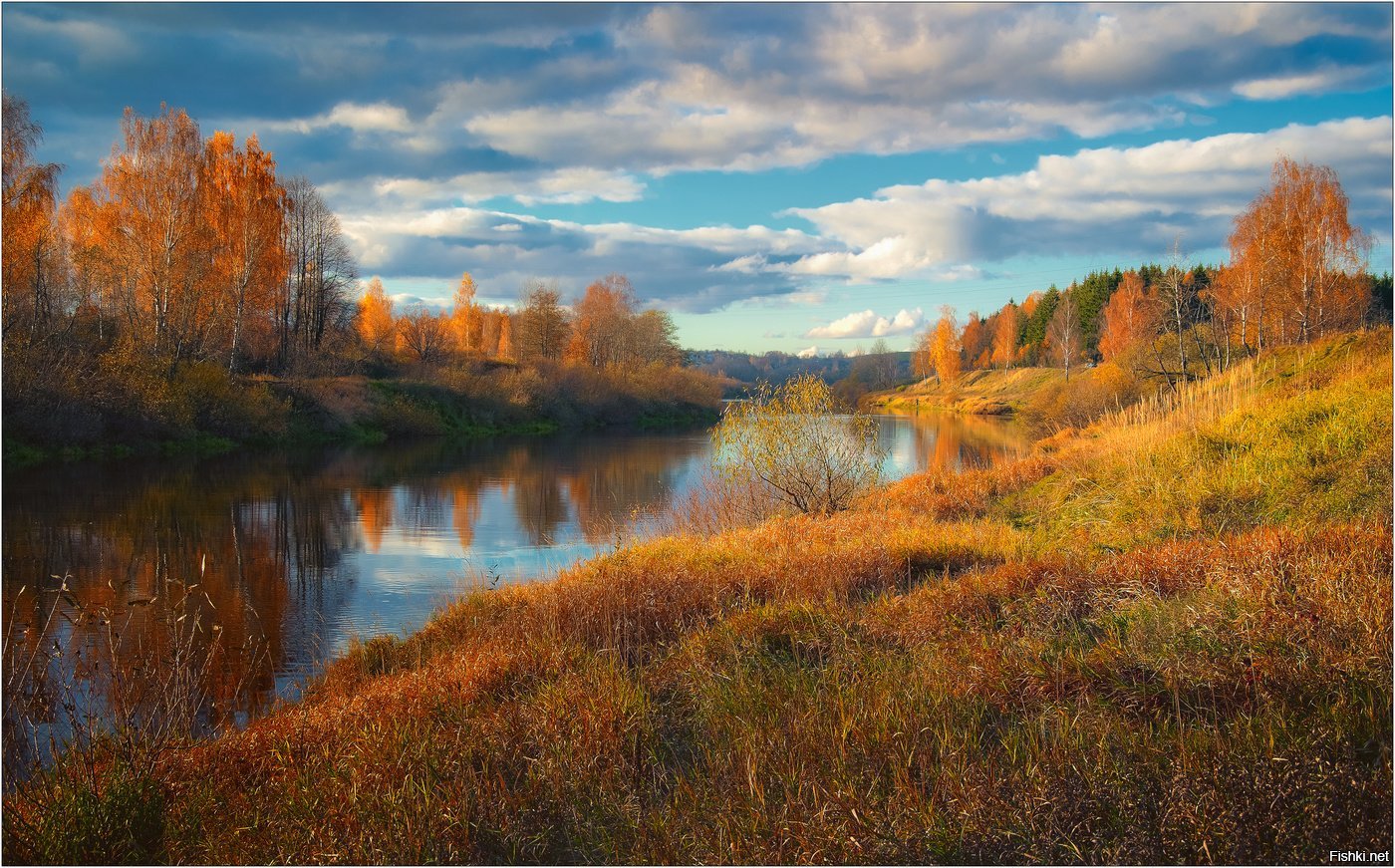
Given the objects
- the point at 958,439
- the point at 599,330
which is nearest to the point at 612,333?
the point at 599,330

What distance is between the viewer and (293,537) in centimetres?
1798

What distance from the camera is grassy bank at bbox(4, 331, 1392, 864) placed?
3770 mm

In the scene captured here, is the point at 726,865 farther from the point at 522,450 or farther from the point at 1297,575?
the point at 522,450

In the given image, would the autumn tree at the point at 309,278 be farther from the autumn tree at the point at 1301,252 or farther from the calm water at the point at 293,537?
the autumn tree at the point at 1301,252

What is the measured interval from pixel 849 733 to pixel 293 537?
15948mm

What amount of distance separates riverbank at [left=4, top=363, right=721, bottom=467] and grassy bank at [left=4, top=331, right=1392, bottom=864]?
25646 millimetres

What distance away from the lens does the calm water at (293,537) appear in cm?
1094

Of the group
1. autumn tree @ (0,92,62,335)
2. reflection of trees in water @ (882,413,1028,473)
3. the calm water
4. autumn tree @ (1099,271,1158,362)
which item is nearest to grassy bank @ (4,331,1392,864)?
the calm water

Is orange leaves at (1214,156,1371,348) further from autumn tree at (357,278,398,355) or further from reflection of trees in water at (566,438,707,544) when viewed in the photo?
autumn tree at (357,278,398,355)

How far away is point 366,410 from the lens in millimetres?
45250

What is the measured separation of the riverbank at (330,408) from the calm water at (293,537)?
2.32 metres

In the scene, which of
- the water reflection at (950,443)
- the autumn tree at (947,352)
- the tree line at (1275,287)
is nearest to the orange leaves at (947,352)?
the autumn tree at (947,352)

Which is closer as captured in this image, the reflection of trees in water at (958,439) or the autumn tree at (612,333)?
the reflection of trees in water at (958,439)

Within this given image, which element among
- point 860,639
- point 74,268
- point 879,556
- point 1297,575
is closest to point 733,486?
point 879,556
